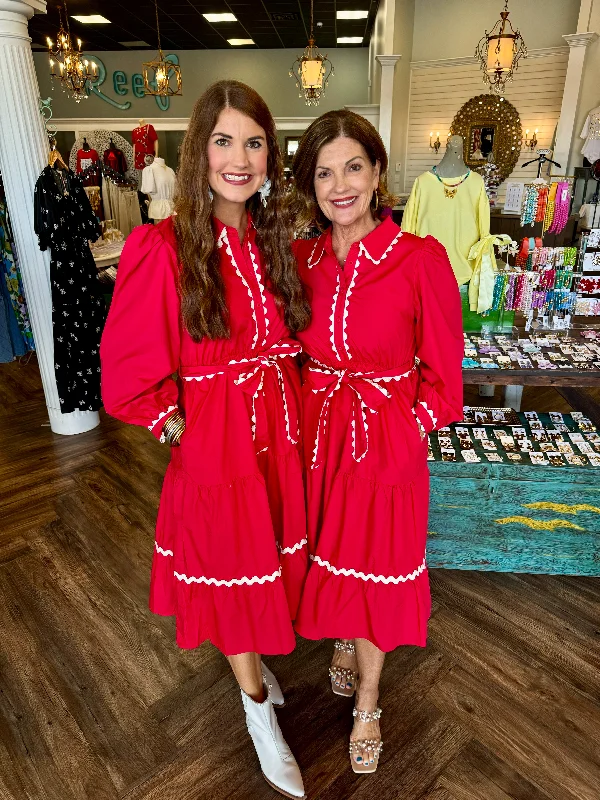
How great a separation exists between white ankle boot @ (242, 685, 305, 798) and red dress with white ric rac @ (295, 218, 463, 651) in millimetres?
310

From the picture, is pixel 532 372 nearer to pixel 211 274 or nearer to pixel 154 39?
pixel 211 274

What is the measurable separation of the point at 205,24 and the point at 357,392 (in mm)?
11123

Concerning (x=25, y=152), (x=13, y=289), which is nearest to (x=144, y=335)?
(x=25, y=152)

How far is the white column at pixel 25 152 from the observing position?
327 cm

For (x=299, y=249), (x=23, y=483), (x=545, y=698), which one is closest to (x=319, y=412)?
(x=299, y=249)

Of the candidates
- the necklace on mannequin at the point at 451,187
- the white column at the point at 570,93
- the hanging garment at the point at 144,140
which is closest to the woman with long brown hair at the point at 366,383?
the necklace on mannequin at the point at 451,187

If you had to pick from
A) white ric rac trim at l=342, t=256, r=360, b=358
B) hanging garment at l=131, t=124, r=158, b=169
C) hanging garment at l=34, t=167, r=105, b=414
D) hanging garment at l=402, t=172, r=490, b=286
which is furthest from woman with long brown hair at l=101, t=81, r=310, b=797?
hanging garment at l=131, t=124, r=158, b=169

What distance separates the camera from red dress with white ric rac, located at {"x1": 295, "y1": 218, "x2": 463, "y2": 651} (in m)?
1.51

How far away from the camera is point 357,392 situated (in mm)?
1595

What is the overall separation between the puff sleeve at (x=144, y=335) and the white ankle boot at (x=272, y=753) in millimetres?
918

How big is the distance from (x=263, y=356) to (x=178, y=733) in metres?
1.31

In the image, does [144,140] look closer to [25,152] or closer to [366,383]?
[25,152]

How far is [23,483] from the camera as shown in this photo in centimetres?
346

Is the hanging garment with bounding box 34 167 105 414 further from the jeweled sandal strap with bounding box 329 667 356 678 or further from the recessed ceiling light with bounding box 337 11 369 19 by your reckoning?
the recessed ceiling light with bounding box 337 11 369 19
